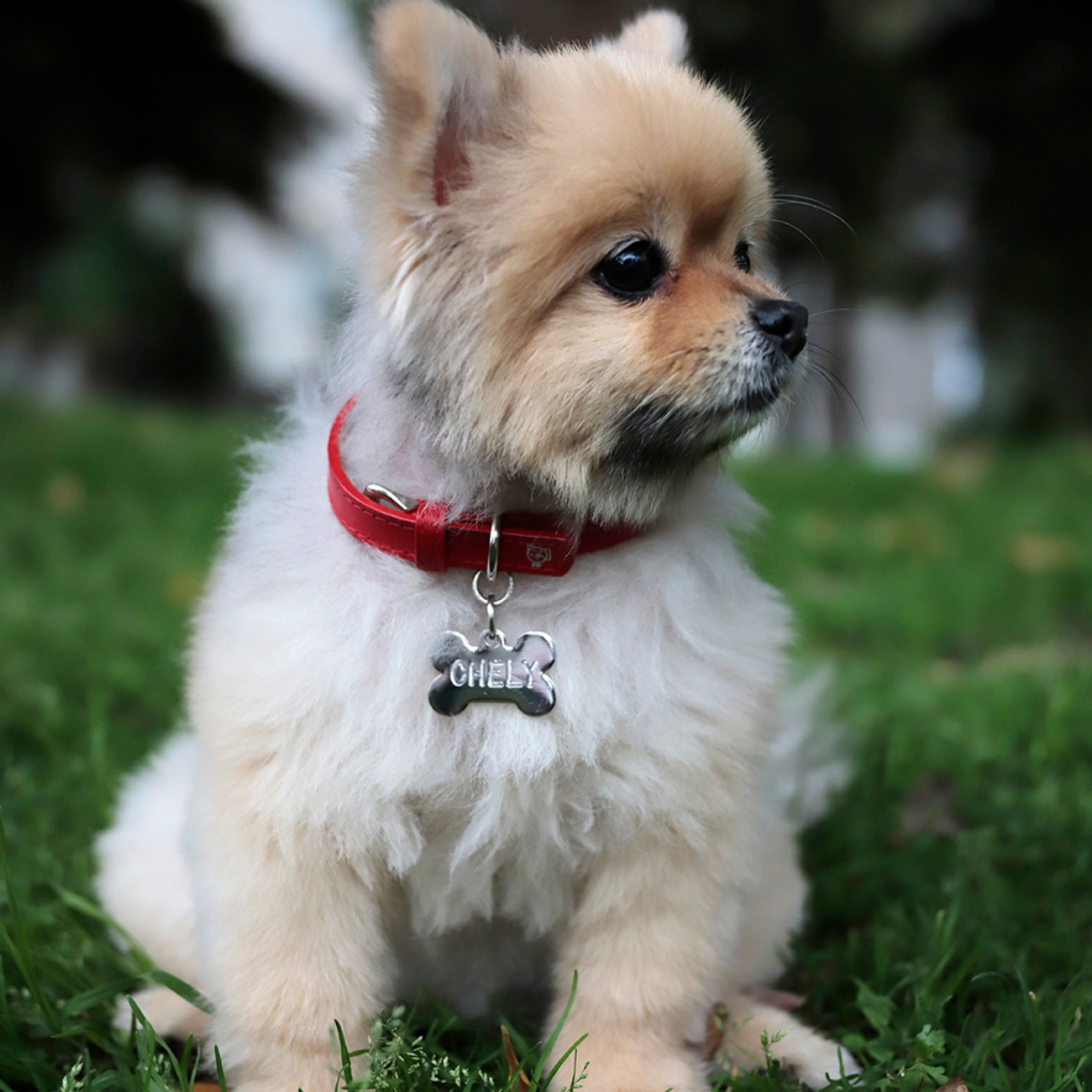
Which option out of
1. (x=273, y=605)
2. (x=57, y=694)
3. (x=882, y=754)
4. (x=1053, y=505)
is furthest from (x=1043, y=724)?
(x=1053, y=505)

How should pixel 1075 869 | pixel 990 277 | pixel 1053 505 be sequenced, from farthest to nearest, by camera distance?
1. pixel 990 277
2. pixel 1053 505
3. pixel 1075 869

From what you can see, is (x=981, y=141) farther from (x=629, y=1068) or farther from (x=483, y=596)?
(x=629, y=1068)

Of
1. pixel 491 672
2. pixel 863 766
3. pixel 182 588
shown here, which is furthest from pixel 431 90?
pixel 182 588

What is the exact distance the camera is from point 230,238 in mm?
15562

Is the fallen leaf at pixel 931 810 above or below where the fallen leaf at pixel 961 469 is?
below

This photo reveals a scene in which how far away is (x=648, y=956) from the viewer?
1841mm

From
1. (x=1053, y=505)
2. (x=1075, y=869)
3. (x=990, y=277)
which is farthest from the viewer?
(x=990, y=277)

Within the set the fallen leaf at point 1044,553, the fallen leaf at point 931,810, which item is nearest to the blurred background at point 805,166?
the fallen leaf at point 1044,553

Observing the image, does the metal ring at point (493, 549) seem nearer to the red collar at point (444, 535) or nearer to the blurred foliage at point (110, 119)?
the red collar at point (444, 535)

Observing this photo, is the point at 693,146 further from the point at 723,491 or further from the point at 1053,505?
the point at 1053,505

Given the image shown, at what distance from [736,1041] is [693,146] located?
152 cm

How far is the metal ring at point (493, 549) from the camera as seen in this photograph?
68.9 inches

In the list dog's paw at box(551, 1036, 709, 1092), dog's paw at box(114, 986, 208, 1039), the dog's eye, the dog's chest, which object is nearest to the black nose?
the dog's eye

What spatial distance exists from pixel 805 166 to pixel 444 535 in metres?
11.3
